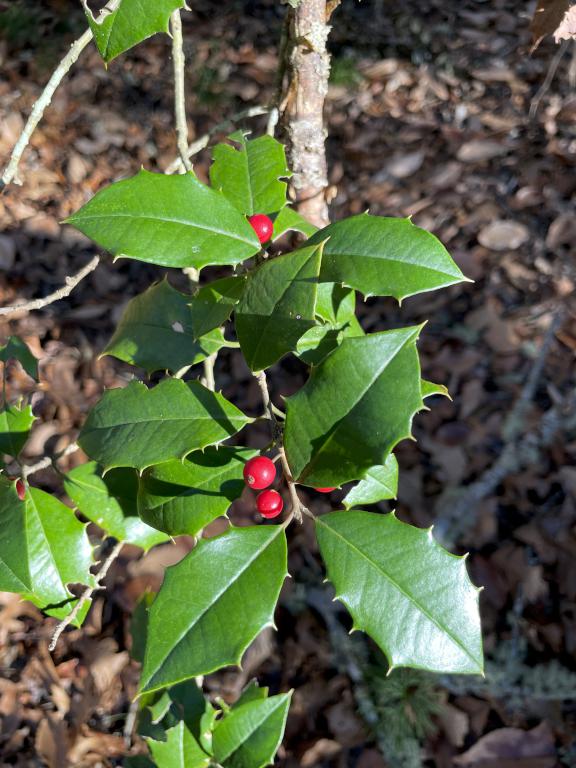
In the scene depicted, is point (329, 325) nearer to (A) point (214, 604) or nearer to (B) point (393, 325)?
(A) point (214, 604)

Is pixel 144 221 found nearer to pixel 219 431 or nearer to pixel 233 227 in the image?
pixel 233 227

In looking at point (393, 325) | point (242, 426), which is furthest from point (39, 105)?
point (393, 325)

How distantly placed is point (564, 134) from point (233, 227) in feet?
8.12

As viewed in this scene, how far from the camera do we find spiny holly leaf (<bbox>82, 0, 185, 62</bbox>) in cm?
92

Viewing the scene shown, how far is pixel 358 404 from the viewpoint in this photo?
33.3 inches

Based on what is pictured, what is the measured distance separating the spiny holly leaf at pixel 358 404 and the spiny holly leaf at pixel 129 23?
1.62 ft

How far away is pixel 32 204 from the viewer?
3172 millimetres

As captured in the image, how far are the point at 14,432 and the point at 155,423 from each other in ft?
1.45

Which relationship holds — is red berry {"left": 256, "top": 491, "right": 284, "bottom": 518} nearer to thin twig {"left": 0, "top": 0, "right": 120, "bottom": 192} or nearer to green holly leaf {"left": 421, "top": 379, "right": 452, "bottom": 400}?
green holly leaf {"left": 421, "top": 379, "right": 452, "bottom": 400}

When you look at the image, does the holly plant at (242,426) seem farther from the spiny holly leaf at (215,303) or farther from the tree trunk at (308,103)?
the tree trunk at (308,103)

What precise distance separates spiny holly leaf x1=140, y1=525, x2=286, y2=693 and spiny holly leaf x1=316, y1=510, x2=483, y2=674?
0.09 meters

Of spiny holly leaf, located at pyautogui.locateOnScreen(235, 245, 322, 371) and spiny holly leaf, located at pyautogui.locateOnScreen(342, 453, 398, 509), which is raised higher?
spiny holly leaf, located at pyautogui.locateOnScreen(235, 245, 322, 371)

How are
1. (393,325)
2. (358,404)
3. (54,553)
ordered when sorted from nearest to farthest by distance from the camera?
(358,404) < (54,553) < (393,325)

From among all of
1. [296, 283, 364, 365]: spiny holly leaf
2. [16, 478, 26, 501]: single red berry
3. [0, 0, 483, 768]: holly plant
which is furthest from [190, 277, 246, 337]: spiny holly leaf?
[16, 478, 26, 501]: single red berry
